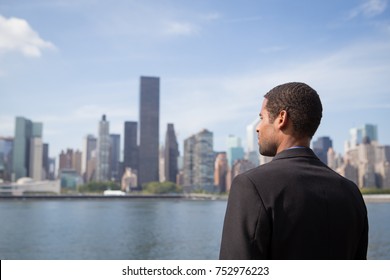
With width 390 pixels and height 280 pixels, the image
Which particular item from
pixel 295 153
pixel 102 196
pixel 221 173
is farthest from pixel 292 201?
pixel 221 173

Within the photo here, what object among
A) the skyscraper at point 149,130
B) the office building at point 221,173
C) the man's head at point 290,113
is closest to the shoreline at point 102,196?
the office building at point 221,173

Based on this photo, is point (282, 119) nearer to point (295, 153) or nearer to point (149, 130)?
point (295, 153)

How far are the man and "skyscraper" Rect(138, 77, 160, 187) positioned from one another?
379 ft

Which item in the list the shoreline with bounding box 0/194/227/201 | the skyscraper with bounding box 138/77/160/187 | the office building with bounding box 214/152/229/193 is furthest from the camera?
the skyscraper with bounding box 138/77/160/187

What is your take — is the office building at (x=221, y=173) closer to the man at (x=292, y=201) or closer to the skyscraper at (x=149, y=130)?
the skyscraper at (x=149, y=130)

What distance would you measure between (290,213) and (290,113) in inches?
11.8

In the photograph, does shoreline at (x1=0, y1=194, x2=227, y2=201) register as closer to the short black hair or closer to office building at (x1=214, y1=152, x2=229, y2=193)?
office building at (x1=214, y1=152, x2=229, y2=193)

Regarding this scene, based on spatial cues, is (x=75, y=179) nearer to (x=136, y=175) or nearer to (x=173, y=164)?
(x=136, y=175)

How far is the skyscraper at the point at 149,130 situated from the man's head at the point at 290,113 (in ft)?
379

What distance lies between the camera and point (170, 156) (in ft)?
400

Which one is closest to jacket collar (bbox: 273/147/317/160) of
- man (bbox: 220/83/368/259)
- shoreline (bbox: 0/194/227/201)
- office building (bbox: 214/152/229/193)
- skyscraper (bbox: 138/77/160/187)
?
man (bbox: 220/83/368/259)

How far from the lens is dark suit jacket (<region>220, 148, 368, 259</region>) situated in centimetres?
118

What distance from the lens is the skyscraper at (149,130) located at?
120 meters
